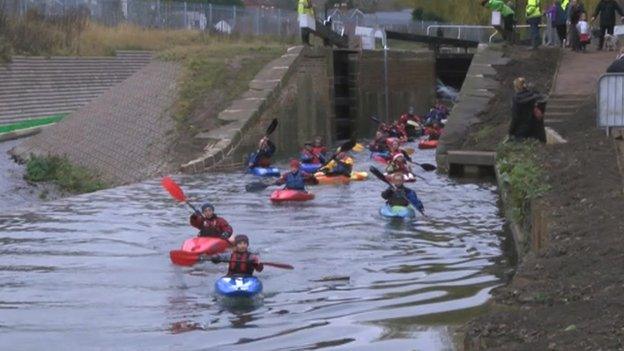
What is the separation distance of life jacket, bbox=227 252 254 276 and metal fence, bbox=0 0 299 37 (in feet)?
103

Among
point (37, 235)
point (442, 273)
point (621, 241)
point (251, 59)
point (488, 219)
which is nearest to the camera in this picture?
point (621, 241)

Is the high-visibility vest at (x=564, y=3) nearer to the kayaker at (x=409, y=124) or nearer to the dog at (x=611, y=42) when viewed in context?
the dog at (x=611, y=42)

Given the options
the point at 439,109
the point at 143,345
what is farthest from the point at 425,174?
the point at 143,345

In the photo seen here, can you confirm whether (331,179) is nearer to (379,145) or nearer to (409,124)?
(379,145)

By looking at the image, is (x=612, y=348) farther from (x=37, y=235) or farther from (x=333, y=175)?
(x=333, y=175)

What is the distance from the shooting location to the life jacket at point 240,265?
1378cm

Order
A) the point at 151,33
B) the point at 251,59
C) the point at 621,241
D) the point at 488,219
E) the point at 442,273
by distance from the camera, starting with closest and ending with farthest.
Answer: the point at 621,241
the point at 442,273
the point at 488,219
the point at 251,59
the point at 151,33

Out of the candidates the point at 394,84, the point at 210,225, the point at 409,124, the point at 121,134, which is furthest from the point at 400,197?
the point at 394,84

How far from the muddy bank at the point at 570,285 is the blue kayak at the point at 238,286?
10.1 ft

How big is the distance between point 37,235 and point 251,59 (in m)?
17.4

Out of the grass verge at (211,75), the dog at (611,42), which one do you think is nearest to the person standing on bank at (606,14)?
the dog at (611,42)

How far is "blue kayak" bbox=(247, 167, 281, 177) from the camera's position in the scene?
86.2ft

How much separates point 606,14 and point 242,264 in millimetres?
21087

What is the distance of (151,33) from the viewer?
45156 millimetres
